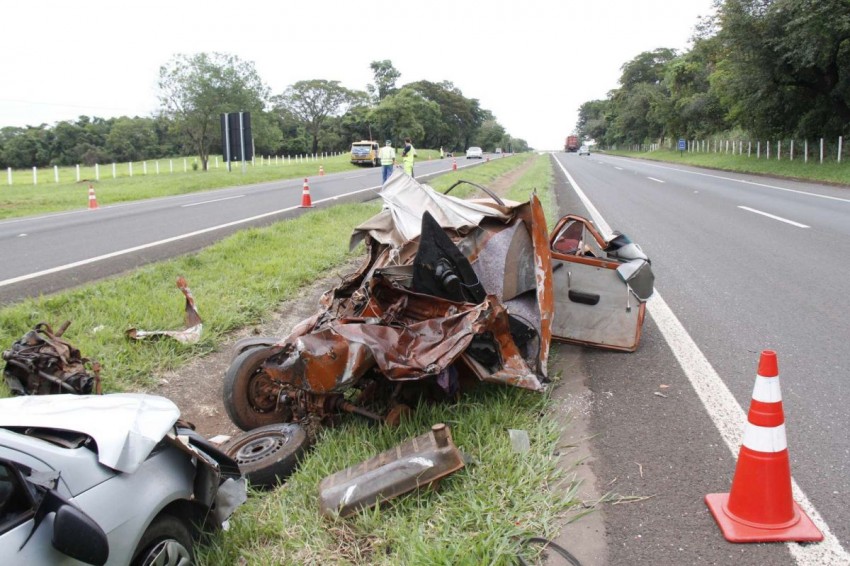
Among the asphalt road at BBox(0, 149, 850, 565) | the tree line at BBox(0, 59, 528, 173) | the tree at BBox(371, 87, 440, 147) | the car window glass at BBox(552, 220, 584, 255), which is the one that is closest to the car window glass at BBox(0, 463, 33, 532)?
the asphalt road at BBox(0, 149, 850, 565)

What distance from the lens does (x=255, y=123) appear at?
4366 cm

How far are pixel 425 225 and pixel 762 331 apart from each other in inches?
124

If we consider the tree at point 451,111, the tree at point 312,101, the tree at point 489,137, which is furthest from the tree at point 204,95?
the tree at point 489,137

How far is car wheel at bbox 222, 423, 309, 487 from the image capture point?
11.5 ft

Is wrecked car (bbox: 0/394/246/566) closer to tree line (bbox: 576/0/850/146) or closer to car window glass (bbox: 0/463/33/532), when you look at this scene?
car window glass (bbox: 0/463/33/532)

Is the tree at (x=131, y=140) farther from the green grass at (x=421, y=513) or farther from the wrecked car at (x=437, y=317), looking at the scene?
the green grass at (x=421, y=513)

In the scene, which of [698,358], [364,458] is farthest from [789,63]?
[364,458]

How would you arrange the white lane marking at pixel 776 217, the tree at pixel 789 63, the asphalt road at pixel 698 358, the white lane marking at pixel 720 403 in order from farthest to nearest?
1. the tree at pixel 789 63
2. the white lane marking at pixel 776 217
3. the asphalt road at pixel 698 358
4. the white lane marking at pixel 720 403

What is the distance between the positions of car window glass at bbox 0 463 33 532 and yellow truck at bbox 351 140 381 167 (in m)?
44.5

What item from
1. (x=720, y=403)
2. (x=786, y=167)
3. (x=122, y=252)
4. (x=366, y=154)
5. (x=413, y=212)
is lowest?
(x=720, y=403)

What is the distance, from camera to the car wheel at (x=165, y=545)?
2352 mm

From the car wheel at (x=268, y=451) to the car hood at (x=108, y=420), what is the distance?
0.85 metres

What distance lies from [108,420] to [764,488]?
2718 mm

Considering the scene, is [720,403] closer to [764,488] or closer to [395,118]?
[764,488]
